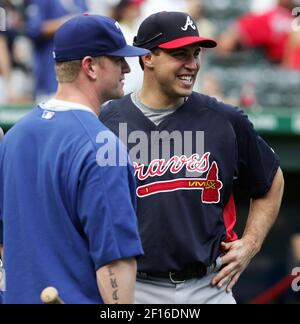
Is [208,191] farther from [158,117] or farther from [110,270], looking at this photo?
[110,270]

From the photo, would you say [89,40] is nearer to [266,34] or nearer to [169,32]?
[169,32]

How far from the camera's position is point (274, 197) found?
470cm

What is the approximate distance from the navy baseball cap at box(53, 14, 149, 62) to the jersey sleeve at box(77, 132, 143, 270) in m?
0.43

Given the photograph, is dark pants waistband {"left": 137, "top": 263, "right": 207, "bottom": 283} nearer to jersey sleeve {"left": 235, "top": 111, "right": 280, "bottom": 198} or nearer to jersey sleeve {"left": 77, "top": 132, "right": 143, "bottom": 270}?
jersey sleeve {"left": 235, "top": 111, "right": 280, "bottom": 198}

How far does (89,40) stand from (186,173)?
1073mm

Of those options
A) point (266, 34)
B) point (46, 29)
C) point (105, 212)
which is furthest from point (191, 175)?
point (266, 34)

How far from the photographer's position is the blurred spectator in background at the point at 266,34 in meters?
9.41

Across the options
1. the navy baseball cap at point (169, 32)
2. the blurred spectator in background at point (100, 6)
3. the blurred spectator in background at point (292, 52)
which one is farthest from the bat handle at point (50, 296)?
the blurred spectator in background at point (100, 6)

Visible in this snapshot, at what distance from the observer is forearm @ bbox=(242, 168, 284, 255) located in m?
4.65

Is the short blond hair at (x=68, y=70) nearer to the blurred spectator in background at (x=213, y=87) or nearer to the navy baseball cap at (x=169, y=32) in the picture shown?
the navy baseball cap at (x=169, y=32)

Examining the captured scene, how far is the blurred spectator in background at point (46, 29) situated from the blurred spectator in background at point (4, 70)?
1.50ft

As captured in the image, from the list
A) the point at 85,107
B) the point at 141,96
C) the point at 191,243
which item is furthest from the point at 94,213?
the point at 141,96

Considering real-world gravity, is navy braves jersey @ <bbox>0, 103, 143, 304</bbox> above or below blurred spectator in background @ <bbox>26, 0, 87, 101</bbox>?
above

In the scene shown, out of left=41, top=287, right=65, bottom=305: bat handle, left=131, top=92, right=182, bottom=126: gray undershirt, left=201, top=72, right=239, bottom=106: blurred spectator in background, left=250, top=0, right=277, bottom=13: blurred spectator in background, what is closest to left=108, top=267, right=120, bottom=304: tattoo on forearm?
left=41, top=287, right=65, bottom=305: bat handle
